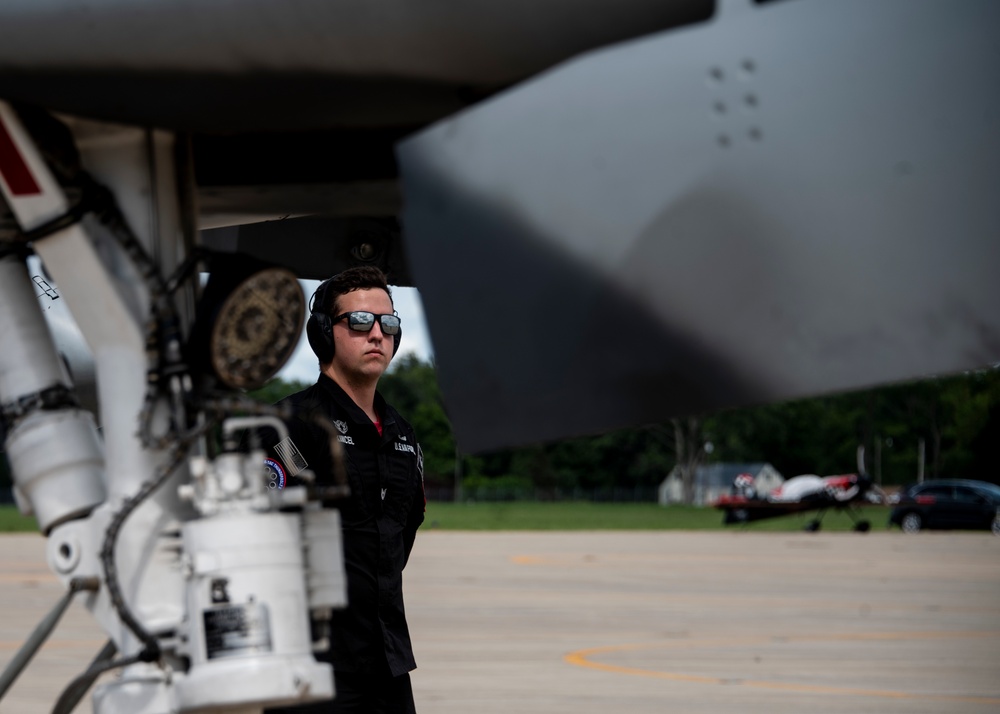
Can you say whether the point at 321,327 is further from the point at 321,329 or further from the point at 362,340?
the point at 362,340

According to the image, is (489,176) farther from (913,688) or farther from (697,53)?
(913,688)

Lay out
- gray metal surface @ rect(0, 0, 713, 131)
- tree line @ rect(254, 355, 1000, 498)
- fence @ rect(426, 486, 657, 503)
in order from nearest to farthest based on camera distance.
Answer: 1. gray metal surface @ rect(0, 0, 713, 131)
2. tree line @ rect(254, 355, 1000, 498)
3. fence @ rect(426, 486, 657, 503)

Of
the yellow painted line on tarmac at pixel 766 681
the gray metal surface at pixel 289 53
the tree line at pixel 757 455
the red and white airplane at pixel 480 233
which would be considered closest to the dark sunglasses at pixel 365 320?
the red and white airplane at pixel 480 233

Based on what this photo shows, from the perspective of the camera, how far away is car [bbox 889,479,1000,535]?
44.0 meters

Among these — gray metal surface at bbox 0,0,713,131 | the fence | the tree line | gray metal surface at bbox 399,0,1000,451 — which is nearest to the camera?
gray metal surface at bbox 399,0,1000,451

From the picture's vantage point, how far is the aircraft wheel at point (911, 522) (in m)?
44.2

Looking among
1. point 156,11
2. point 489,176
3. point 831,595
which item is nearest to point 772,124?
point 489,176

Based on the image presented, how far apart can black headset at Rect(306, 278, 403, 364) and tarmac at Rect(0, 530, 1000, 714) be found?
5.89 m

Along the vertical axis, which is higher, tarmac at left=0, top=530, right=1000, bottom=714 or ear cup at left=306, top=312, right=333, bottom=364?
ear cup at left=306, top=312, right=333, bottom=364

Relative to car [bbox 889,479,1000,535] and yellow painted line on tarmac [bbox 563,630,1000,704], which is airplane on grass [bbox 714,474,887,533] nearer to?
car [bbox 889,479,1000,535]

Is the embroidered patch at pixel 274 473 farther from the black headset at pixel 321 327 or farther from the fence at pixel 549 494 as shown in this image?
the fence at pixel 549 494

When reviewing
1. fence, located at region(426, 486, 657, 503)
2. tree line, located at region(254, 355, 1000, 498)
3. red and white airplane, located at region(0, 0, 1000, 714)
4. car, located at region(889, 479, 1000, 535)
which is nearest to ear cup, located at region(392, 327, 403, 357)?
red and white airplane, located at region(0, 0, 1000, 714)

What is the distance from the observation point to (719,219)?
2.73 metres

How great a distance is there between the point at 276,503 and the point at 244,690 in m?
0.43
